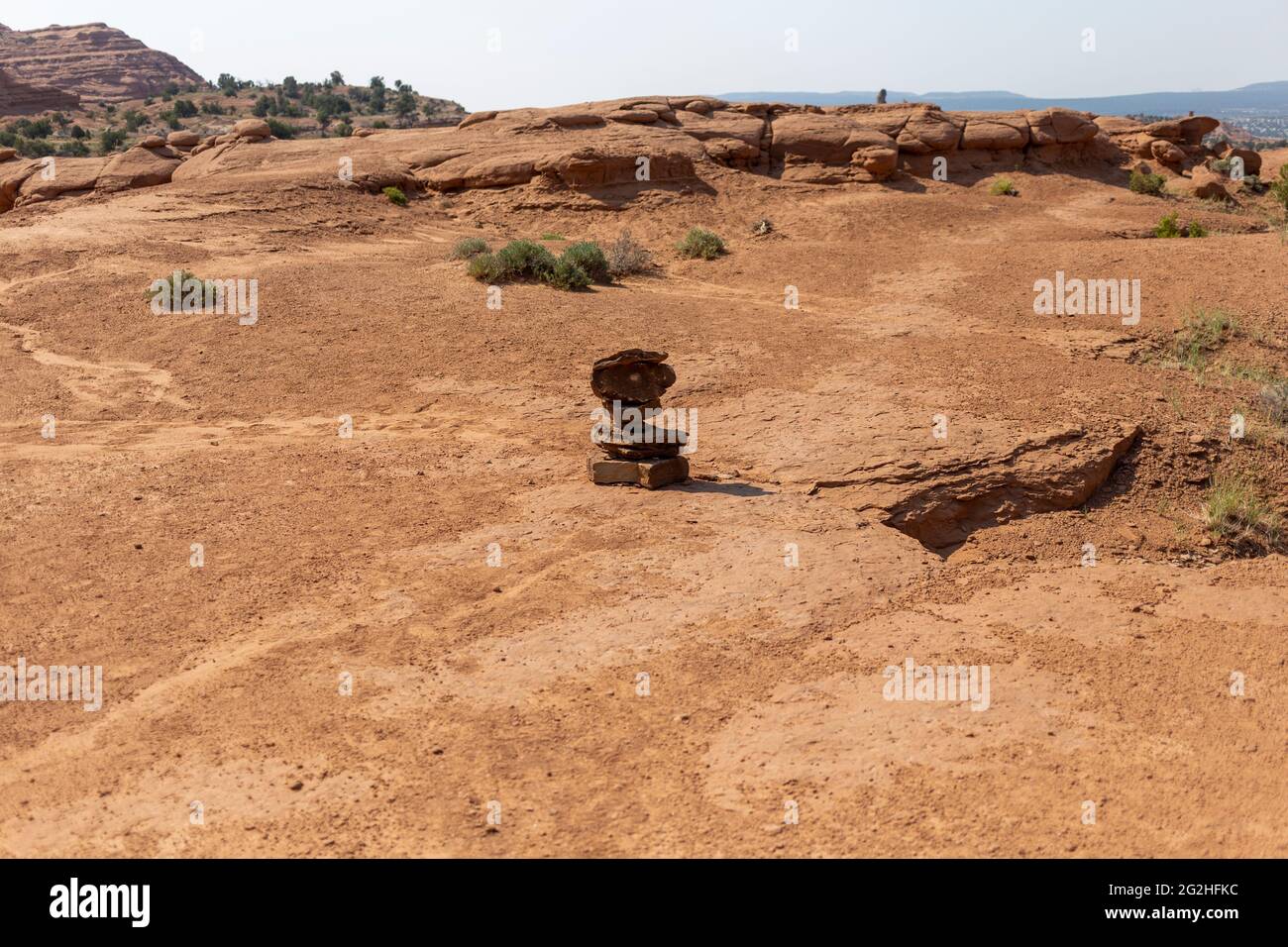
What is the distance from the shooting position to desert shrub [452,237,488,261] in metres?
17.2

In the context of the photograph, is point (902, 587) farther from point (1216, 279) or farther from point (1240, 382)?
point (1216, 279)

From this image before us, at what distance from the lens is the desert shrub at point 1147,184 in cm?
2592

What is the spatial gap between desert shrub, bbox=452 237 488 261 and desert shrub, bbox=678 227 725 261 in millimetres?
4263

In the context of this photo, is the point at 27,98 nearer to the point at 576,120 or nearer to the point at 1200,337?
the point at 576,120

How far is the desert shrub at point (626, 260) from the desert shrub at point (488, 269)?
2.11 meters

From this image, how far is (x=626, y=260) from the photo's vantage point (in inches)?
700

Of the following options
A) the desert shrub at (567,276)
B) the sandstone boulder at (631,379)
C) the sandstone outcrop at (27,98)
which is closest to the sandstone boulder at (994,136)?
the desert shrub at (567,276)

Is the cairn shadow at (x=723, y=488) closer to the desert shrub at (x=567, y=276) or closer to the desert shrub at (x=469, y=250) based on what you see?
the desert shrub at (x=567, y=276)

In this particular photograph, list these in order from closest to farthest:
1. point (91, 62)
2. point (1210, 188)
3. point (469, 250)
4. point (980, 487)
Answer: point (980, 487)
point (469, 250)
point (1210, 188)
point (91, 62)

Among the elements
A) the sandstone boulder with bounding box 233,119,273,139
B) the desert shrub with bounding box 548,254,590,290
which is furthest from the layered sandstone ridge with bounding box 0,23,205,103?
the desert shrub with bounding box 548,254,590,290

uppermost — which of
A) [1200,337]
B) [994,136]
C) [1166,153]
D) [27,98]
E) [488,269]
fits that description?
[27,98]

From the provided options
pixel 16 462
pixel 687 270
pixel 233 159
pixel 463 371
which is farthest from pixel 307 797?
pixel 233 159

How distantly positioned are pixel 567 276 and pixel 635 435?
7478 millimetres

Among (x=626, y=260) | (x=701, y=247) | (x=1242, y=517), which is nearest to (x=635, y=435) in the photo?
(x=1242, y=517)
